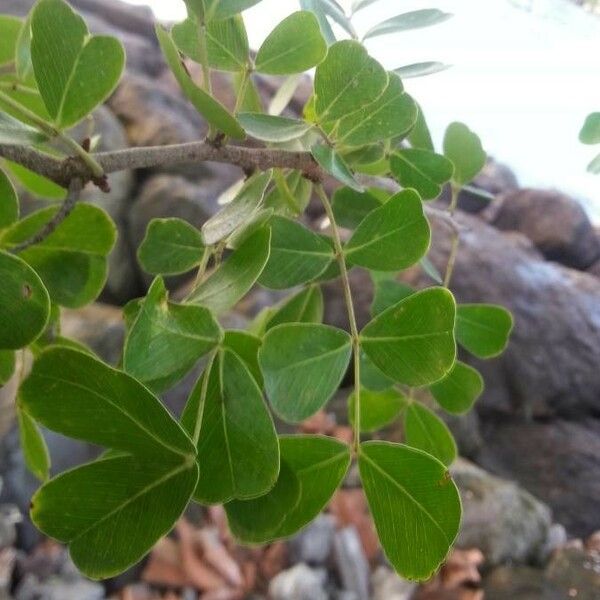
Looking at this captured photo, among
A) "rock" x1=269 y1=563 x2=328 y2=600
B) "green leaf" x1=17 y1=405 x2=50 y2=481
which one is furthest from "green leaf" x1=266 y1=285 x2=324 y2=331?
"rock" x1=269 y1=563 x2=328 y2=600

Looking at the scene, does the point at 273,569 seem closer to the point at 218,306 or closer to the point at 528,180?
the point at 218,306

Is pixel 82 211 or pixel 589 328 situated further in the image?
pixel 589 328

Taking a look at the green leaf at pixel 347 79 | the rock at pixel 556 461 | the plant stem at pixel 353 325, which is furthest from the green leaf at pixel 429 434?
the rock at pixel 556 461

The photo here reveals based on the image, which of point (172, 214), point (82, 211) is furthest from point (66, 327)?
point (82, 211)

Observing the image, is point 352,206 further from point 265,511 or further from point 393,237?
point 265,511

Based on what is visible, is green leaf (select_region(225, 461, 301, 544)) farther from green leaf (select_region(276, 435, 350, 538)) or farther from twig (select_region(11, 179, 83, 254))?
twig (select_region(11, 179, 83, 254))

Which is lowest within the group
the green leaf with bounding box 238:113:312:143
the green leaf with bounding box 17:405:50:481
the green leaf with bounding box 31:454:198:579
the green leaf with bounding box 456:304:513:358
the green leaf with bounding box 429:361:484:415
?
the green leaf with bounding box 17:405:50:481

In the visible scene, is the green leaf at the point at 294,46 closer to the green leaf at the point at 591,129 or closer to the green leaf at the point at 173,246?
the green leaf at the point at 173,246
